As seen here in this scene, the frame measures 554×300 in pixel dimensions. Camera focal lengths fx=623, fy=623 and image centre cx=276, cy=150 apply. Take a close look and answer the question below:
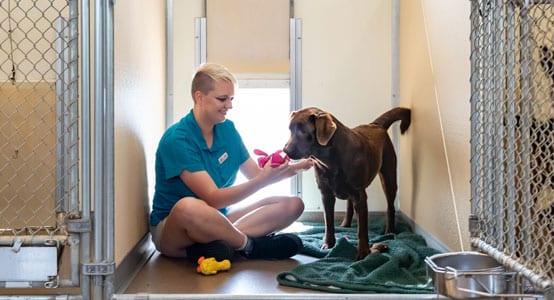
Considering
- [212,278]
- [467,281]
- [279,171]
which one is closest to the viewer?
[467,281]

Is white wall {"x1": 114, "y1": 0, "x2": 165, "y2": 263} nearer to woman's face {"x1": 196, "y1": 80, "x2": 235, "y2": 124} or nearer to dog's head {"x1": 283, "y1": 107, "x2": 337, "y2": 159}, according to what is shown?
woman's face {"x1": 196, "y1": 80, "x2": 235, "y2": 124}

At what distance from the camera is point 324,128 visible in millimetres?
2936

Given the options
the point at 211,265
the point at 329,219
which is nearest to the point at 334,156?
the point at 329,219

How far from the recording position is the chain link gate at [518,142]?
1926 mm

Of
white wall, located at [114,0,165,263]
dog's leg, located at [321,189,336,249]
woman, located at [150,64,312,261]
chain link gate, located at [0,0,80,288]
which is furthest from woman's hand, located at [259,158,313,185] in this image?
chain link gate, located at [0,0,80,288]

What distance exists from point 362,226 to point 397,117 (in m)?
1.07

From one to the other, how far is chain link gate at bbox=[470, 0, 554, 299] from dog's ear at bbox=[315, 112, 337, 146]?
0.82 m

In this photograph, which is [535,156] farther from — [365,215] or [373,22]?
[373,22]

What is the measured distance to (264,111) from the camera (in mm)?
4250

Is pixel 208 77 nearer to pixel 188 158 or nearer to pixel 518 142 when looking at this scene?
pixel 188 158

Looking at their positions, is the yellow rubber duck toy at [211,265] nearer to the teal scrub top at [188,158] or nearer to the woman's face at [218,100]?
the teal scrub top at [188,158]

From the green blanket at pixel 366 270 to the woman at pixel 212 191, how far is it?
238mm

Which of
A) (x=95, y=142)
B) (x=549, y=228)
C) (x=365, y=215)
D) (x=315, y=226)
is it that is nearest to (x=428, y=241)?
(x=365, y=215)

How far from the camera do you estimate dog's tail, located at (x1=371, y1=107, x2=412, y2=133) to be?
372 cm
